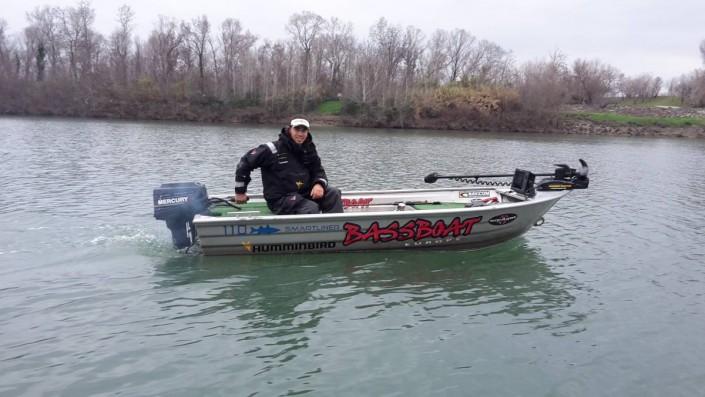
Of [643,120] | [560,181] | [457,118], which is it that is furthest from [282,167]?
[643,120]

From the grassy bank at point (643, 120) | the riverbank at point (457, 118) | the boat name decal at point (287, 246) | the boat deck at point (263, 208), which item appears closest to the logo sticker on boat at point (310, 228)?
the boat name decal at point (287, 246)

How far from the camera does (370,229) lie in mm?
7363

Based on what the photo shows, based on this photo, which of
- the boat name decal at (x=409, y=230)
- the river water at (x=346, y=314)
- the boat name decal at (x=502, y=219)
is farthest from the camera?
the boat name decal at (x=502, y=219)

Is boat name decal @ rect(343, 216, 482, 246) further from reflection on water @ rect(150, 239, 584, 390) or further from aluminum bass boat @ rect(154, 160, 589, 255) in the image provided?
reflection on water @ rect(150, 239, 584, 390)

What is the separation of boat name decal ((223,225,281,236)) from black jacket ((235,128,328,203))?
1.50 feet

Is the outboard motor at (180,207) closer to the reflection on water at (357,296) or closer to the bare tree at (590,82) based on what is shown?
the reflection on water at (357,296)

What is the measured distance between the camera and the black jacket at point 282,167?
6891 millimetres

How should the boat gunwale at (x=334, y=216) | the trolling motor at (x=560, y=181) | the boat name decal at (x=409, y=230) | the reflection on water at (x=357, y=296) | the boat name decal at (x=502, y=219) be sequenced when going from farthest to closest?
the trolling motor at (x=560, y=181) < the boat name decal at (x=502, y=219) < the boat name decal at (x=409, y=230) < the boat gunwale at (x=334, y=216) < the reflection on water at (x=357, y=296)

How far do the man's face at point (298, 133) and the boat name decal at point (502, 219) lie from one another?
126 inches

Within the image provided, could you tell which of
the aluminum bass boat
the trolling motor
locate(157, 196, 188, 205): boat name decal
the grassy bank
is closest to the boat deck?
the aluminum bass boat

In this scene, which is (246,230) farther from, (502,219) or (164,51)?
(164,51)

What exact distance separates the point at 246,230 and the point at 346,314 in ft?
6.97

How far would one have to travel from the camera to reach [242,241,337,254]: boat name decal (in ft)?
23.6

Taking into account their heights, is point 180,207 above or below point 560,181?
below
